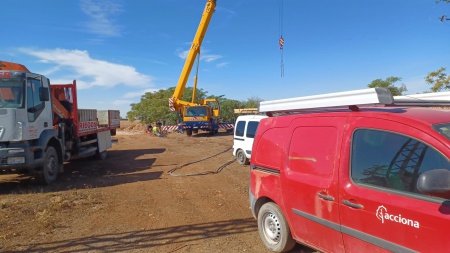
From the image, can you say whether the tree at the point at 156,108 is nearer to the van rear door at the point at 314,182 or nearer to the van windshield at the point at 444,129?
the van rear door at the point at 314,182

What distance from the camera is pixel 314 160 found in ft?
11.3

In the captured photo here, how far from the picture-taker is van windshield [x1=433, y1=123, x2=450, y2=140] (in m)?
2.50

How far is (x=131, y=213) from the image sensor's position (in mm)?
6109

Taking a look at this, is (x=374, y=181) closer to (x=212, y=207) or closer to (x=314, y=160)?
(x=314, y=160)

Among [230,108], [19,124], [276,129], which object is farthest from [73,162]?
[230,108]

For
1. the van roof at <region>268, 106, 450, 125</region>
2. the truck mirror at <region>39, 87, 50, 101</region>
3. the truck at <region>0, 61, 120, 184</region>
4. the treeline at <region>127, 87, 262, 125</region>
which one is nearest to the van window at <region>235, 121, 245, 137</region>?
the truck at <region>0, 61, 120, 184</region>

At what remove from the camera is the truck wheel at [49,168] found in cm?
859

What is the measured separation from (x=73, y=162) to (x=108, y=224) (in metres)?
9.20

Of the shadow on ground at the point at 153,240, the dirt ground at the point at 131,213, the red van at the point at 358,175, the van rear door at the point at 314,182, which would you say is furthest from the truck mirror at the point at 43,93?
the van rear door at the point at 314,182

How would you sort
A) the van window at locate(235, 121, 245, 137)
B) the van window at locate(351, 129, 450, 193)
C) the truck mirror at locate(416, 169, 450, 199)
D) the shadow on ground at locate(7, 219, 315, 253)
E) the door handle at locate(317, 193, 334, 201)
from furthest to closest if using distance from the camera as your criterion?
the van window at locate(235, 121, 245, 137), the shadow on ground at locate(7, 219, 315, 253), the door handle at locate(317, 193, 334, 201), the van window at locate(351, 129, 450, 193), the truck mirror at locate(416, 169, 450, 199)

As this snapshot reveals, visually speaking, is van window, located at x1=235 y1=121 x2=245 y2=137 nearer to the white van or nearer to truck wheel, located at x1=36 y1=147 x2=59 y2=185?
the white van

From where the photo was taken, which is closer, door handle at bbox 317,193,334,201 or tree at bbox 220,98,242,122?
door handle at bbox 317,193,334,201

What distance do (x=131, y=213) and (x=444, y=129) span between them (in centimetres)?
519

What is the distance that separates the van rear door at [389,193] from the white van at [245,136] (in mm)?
8269
